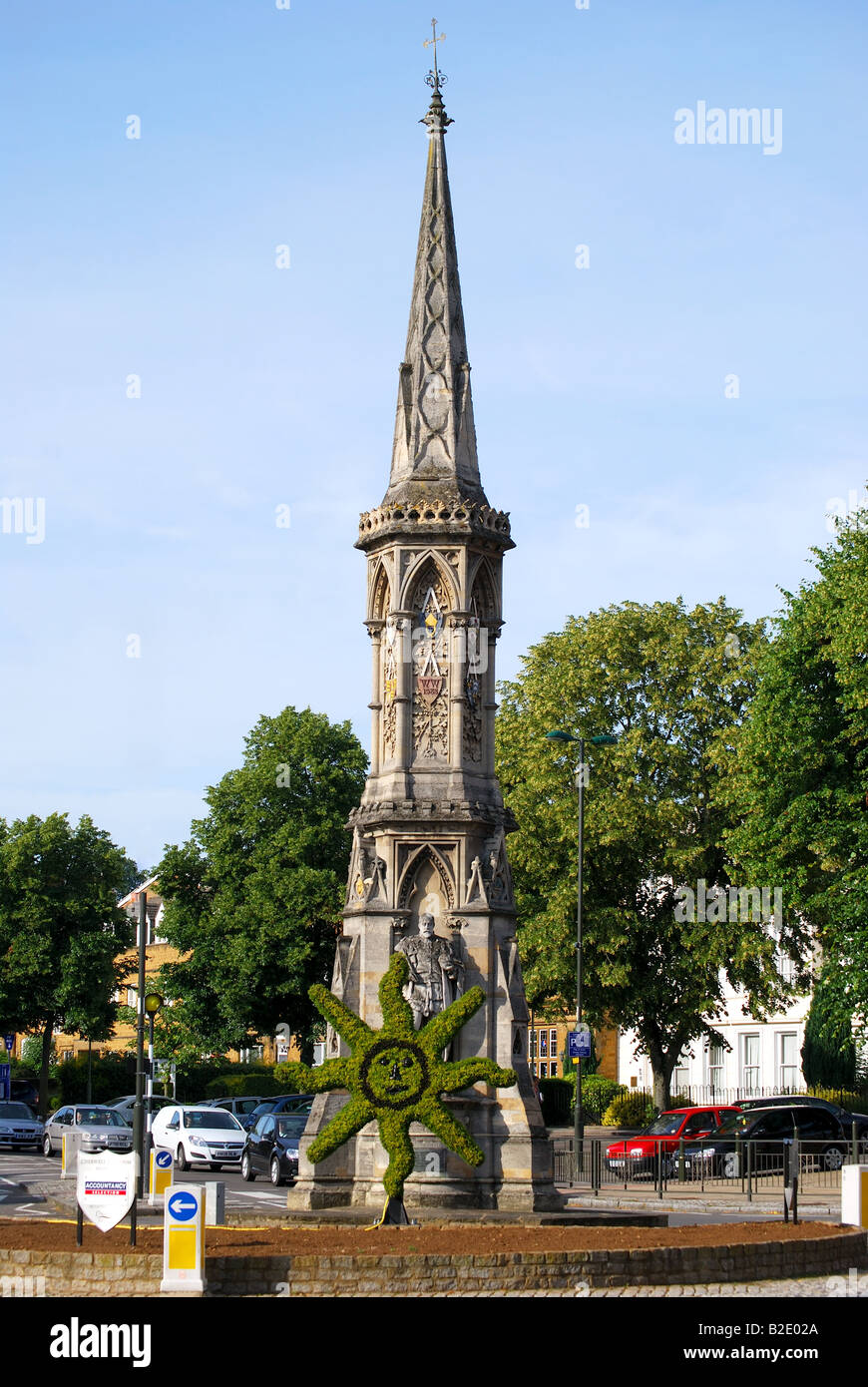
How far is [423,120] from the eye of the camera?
26.1 metres

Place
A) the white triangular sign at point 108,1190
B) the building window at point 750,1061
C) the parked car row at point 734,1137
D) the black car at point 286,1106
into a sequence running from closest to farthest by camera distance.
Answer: the white triangular sign at point 108,1190 → the parked car row at point 734,1137 → the black car at point 286,1106 → the building window at point 750,1061

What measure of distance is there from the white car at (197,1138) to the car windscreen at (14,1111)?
10.8 m

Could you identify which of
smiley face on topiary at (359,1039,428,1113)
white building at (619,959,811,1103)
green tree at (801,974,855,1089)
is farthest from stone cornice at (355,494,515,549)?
white building at (619,959,811,1103)

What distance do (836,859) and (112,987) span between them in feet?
114

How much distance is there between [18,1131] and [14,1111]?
50.3 inches

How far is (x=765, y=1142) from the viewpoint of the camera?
110 ft

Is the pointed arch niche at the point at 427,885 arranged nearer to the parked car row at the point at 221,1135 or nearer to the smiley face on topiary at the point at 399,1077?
the smiley face on topiary at the point at 399,1077

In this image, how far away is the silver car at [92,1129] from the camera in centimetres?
4109

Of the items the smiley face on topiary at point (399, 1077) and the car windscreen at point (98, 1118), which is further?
the car windscreen at point (98, 1118)

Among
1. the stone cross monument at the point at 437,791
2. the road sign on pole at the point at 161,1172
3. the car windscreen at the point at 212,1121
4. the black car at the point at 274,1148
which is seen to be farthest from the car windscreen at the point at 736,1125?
the road sign on pole at the point at 161,1172

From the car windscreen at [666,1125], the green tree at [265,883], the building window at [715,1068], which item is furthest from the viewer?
the building window at [715,1068]

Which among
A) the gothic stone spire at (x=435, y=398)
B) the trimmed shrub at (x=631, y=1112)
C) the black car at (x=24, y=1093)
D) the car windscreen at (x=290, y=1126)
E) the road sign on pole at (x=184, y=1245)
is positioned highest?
the gothic stone spire at (x=435, y=398)

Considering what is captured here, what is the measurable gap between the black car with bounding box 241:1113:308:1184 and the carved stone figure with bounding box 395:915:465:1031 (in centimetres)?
1187
